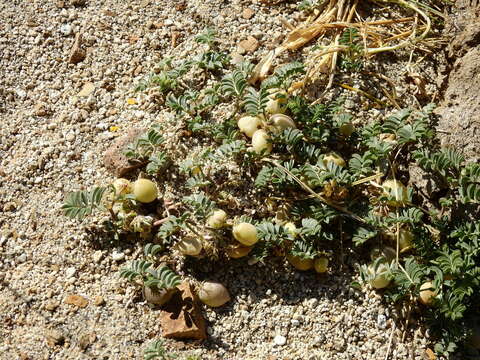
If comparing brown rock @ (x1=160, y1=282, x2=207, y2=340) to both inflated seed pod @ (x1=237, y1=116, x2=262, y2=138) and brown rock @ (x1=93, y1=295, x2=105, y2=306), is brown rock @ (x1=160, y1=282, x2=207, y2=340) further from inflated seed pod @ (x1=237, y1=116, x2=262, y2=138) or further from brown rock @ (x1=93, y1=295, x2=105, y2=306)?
inflated seed pod @ (x1=237, y1=116, x2=262, y2=138)

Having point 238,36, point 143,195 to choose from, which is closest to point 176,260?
point 143,195

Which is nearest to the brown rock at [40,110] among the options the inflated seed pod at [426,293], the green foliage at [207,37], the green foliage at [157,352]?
the green foliage at [207,37]

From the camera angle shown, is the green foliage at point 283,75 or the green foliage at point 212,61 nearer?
the green foliage at point 283,75

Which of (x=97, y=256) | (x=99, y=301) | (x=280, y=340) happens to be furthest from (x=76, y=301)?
(x=280, y=340)

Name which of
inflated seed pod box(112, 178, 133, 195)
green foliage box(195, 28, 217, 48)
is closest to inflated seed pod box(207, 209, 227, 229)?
inflated seed pod box(112, 178, 133, 195)

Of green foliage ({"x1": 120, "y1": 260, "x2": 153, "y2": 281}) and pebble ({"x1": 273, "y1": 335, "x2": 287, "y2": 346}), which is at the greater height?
green foliage ({"x1": 120, "y1": 260, "x2": 153, "y2": 281})

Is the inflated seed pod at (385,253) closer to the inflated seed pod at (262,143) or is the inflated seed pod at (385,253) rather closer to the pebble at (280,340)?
the pebble at (280,340)

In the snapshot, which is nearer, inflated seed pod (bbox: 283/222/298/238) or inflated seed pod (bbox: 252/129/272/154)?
inflated seed pod (bbox: 283/222/298/238)
